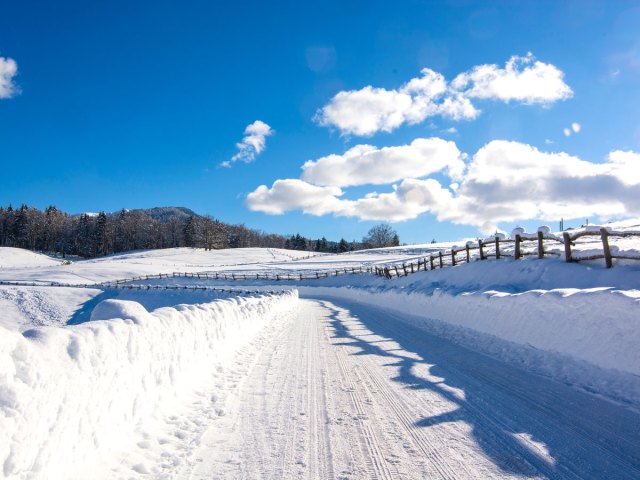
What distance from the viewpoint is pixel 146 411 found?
4926mm

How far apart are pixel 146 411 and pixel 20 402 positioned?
216 centimetres

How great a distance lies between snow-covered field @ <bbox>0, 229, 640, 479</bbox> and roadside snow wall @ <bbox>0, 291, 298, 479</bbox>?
0.6 inches

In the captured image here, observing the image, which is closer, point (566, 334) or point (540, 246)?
point (566, 334)

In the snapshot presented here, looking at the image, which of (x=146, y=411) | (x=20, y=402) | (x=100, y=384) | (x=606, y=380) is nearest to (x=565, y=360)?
(x=606, y=380)

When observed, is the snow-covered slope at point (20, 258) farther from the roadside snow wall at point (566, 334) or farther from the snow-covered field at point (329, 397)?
the roadside snow wall at point (566, 334)

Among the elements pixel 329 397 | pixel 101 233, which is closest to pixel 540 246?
pixel 329 397

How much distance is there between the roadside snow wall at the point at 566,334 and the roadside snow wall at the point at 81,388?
5863 mm

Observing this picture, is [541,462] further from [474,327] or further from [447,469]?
[474,327]

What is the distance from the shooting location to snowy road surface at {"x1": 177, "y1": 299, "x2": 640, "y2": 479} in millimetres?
3617

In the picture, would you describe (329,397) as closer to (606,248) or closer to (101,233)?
(606,248)

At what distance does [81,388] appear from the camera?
3.61 meters

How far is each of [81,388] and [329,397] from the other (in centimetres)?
320

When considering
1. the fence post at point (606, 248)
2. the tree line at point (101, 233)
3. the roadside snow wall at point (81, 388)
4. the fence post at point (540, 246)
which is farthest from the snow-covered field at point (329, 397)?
the tree line at point (101, 233)

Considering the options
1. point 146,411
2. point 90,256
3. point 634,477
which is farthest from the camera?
point 90,256
